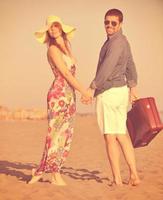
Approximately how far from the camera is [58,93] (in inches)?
229

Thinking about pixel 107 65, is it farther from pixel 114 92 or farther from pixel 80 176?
pixel 80 176

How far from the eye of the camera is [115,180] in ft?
19.5

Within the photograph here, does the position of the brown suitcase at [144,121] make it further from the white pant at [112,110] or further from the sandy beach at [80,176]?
the sandy beach at [80,176]

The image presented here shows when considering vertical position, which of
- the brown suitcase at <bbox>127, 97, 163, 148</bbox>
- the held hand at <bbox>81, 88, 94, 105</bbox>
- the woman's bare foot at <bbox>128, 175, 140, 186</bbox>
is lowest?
the woman's bare foot at <bbox>128, 175, 140, 186</bbox>

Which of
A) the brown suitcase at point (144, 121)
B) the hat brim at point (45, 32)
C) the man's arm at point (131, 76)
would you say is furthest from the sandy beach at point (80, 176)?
the hat brim at point (45, 32)

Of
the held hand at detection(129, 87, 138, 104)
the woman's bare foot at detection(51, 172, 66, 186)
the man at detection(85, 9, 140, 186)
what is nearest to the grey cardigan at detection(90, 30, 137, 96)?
the man at detection(85, 9, 140, 186)

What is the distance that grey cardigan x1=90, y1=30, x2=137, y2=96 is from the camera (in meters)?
5.64

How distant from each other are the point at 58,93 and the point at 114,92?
1.86ft

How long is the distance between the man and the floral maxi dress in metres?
0.28

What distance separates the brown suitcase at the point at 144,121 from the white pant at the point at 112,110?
0.63 feet

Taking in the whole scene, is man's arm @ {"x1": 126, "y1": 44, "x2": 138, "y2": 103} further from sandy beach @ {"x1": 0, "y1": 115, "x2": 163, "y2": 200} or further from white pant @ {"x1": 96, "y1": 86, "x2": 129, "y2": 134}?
sandy beach @ {"x1": 0, "y1": 115, "x2": 163, "y2": 200}

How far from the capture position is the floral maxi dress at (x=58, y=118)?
5.83 meters

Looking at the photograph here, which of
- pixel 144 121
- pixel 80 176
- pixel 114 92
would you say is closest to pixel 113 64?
pixel 114 92

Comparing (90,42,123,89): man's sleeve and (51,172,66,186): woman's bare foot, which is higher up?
(90,42,123,89): man's sleeve
